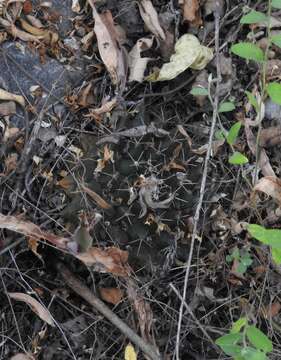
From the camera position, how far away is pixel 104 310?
1.70 meters

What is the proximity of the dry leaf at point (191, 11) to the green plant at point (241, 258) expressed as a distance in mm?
762

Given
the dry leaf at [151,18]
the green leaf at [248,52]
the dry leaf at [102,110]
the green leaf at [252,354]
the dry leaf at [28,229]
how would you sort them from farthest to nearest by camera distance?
the dry leaf at [151,18] → the dry leaf at [102,110] → the dry leaf at [28,229] → the green leaf at [248,52] → the green leaf at [252,354]

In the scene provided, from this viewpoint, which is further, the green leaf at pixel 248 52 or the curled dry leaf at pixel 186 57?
the curled dry leaf at pixel 186 57

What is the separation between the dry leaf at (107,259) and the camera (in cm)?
163

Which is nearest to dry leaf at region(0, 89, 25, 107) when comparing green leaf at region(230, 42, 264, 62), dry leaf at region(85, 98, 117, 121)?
dry leaf at region(85, 98, 117, 121)

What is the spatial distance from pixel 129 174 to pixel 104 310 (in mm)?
401

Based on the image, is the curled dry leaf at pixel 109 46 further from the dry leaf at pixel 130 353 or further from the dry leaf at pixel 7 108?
the dry leaf at pixel 130 353

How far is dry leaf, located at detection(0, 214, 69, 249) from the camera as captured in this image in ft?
5.33

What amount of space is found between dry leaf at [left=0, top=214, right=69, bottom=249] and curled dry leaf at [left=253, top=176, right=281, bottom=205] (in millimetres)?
587

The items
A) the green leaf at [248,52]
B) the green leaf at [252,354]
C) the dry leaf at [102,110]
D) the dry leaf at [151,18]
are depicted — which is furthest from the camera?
the dry leaf at [151,18]

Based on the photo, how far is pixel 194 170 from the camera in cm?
181

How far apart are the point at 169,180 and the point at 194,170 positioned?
0.10m

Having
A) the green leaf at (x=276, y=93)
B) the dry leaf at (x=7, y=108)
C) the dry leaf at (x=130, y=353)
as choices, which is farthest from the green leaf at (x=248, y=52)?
the dry leaf at (x=130, y=353)

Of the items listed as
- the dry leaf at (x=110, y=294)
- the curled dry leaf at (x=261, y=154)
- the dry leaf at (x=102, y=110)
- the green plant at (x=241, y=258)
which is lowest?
the green plant at (x=241, y=258)
